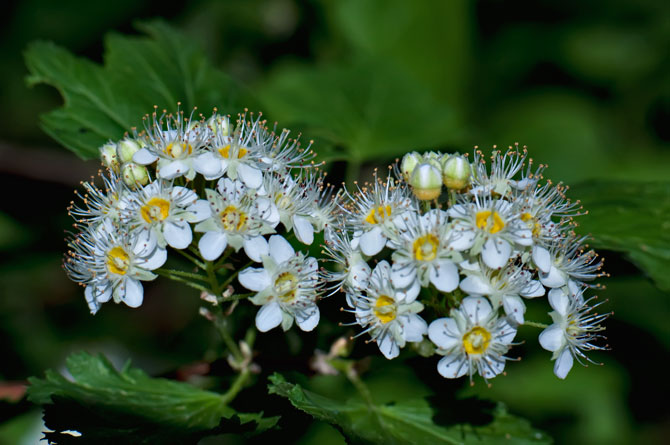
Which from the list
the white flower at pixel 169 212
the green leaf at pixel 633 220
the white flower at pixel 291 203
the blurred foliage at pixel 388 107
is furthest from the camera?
the blurred foliage at pixel 388 107

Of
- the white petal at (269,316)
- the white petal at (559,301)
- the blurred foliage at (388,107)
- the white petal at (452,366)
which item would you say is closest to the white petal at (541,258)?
the white petal at (559,301)

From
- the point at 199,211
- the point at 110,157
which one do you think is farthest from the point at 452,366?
the point at 110,157

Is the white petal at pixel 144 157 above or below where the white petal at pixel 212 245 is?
above

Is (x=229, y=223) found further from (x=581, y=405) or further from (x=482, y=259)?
(x=581, y=405)

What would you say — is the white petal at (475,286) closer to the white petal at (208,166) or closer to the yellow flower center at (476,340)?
the yellow flower center at (476,340)

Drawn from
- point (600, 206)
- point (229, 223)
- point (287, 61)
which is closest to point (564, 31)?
point (287, 61)

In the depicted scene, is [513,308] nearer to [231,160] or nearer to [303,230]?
[303,230]
